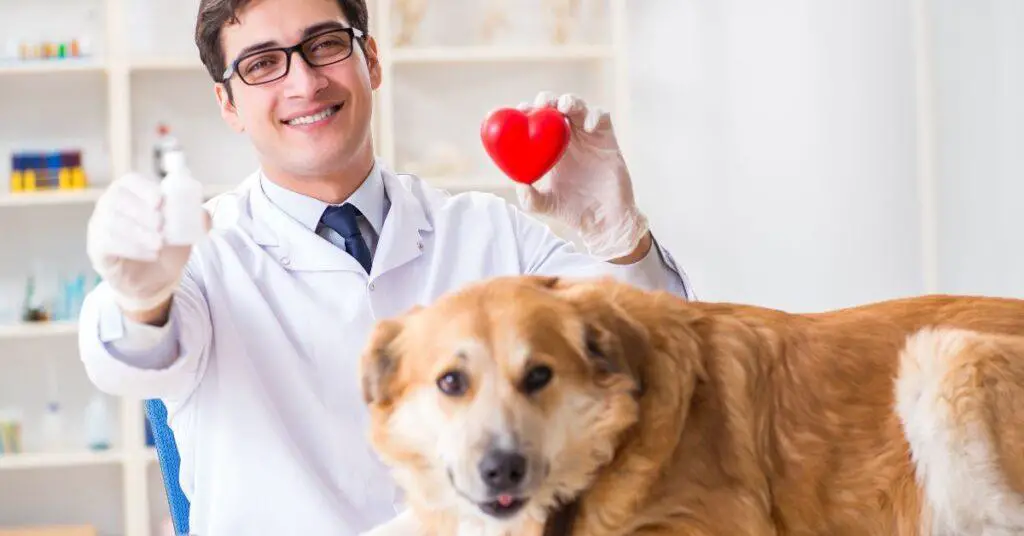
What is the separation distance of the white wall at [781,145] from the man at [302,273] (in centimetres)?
194

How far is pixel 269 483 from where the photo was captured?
154 cm

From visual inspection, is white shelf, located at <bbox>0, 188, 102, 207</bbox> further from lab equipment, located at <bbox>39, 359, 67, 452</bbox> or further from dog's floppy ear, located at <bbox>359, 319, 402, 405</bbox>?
dog's floppy ear, located at <bbox>359, 319, 402, 405</bbox>

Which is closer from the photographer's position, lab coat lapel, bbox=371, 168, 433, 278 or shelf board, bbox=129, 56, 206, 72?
lab coat lapel, bbox=371, 168, 433, 278

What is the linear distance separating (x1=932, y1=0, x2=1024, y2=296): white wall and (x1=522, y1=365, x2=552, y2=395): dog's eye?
2.55 m

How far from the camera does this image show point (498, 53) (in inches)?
192

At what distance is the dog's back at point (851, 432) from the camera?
94cm

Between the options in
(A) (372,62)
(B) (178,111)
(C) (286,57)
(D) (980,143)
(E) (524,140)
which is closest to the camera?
(E) (524,140)

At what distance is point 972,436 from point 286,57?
1045 millimetres

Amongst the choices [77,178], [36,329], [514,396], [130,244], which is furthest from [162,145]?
[514,396]

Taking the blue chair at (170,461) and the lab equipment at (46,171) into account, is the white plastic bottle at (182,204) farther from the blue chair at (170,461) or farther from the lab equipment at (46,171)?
the lab equipment at (46,171)

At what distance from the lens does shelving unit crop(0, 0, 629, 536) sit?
4805mm

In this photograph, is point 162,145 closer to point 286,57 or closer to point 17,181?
point 17,181

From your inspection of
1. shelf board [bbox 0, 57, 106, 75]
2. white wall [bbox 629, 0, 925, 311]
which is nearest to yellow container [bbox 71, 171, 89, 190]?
shelf board [bbox 0, 57, 106, 75]

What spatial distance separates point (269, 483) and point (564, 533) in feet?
2.37
